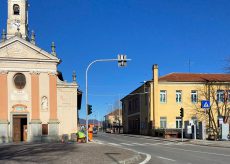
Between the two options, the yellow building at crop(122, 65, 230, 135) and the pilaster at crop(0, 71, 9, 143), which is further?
the yellow building at crop(122, 65, 230, 135)

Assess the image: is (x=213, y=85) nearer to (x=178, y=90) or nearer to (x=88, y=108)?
(x=178, y=90)

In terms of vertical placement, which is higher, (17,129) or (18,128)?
(18,128)

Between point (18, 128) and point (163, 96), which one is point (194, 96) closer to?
point (163, 96)

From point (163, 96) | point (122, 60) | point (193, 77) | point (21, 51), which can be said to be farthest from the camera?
point (193, 77)

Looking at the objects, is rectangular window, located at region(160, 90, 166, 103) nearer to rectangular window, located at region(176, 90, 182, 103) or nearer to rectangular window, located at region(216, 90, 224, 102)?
rectangular window, located at region(176, 90, 182, 103)

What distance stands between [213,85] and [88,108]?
103 ft

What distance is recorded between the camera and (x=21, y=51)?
44.5m

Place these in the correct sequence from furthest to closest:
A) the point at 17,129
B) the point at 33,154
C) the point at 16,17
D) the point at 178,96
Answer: the point at 178,96 < the point at 16,17 < the point at 17,129 < the point at 33,154

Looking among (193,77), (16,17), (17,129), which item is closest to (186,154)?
(17,129)

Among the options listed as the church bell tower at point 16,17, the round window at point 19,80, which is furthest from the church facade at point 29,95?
the church bell tower at point 16,17

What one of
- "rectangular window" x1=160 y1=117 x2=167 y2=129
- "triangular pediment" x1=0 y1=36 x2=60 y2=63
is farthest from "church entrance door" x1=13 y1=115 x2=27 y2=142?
"rectangular window" x1=160 y1=117 x2=167 y2=129

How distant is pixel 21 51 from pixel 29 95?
4794mm

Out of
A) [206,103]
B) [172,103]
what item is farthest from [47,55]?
[172,103]

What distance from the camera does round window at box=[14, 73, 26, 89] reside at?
43938 millimetres
